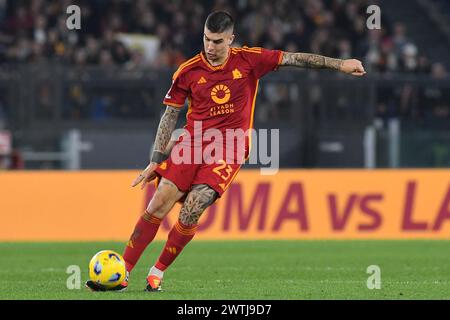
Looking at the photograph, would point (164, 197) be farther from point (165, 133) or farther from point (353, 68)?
point (353, 68)

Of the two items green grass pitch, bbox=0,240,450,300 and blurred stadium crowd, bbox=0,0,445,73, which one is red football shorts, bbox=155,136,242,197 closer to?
green grass pitch, bbox=0,240,450,300

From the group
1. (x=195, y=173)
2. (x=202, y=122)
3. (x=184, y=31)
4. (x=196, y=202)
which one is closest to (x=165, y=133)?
(x=202, y=122)

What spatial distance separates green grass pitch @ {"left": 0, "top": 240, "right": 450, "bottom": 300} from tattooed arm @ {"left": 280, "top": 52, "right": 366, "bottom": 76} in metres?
1.92

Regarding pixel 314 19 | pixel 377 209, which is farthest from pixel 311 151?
pixel 314 19

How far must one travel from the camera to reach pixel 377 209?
18.6m

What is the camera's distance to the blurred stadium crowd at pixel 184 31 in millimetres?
23141

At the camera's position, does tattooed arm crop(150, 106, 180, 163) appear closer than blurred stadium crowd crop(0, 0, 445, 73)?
Yes

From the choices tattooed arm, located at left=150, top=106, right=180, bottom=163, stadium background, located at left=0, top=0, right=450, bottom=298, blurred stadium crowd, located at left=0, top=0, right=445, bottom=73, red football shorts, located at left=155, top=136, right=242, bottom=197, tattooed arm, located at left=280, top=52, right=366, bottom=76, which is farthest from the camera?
blurred stadium crowd, located at left=0, top=0, right=445, bottom=73

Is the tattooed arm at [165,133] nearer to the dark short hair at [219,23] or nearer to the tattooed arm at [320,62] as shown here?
the dark short hair at [219,23]

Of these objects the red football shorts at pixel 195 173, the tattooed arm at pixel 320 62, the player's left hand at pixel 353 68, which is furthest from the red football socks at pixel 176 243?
the player's left hand at pixel 353 68

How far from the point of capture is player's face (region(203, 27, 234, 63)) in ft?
32.9

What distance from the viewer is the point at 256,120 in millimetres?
20906

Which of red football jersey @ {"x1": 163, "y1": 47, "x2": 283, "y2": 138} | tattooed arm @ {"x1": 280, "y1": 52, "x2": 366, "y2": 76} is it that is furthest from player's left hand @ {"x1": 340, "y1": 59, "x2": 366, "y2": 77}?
red football jersey @ {"x1": 163, "y1": 47, "x2": 283, "y2": 138}

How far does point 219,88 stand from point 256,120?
1063 centimetres
